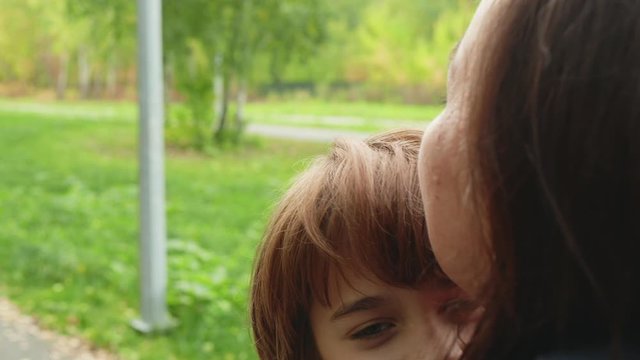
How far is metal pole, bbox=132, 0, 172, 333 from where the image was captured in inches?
171

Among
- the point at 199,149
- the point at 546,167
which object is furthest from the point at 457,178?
the point at 199,149

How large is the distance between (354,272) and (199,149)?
14411 millimetres

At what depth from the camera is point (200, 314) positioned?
4770mm

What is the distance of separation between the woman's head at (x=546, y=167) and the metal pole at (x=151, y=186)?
12.3 ft

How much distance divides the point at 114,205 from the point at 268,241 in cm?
791

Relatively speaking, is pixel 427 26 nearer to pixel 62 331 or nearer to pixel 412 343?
pixel 62 331

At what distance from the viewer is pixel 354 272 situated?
1.11 m

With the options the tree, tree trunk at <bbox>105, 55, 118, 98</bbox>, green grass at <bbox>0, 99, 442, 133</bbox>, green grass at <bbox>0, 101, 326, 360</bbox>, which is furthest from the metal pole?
tree trunk at <bbox>105, 55, 118, 98</bbox>

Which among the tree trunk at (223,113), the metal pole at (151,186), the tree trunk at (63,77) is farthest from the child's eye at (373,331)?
the tree trunk at (63,77)

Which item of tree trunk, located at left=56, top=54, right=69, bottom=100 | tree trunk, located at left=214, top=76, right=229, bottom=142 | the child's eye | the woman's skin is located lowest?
tree trunk, located at left=56, top=54, right=69, bottom=100

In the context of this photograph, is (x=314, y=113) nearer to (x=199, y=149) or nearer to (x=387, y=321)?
(x=199, y=149)

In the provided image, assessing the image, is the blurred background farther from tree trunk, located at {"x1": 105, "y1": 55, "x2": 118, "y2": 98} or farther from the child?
tree trunk, located at {"x1": 105, "y1": 55, "x2": 118, "y2": 98}

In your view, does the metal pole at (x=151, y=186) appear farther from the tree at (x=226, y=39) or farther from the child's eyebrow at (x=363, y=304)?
the tree at (x=226, y=39)

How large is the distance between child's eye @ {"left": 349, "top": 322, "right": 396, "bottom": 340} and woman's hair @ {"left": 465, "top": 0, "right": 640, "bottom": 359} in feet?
1.14
